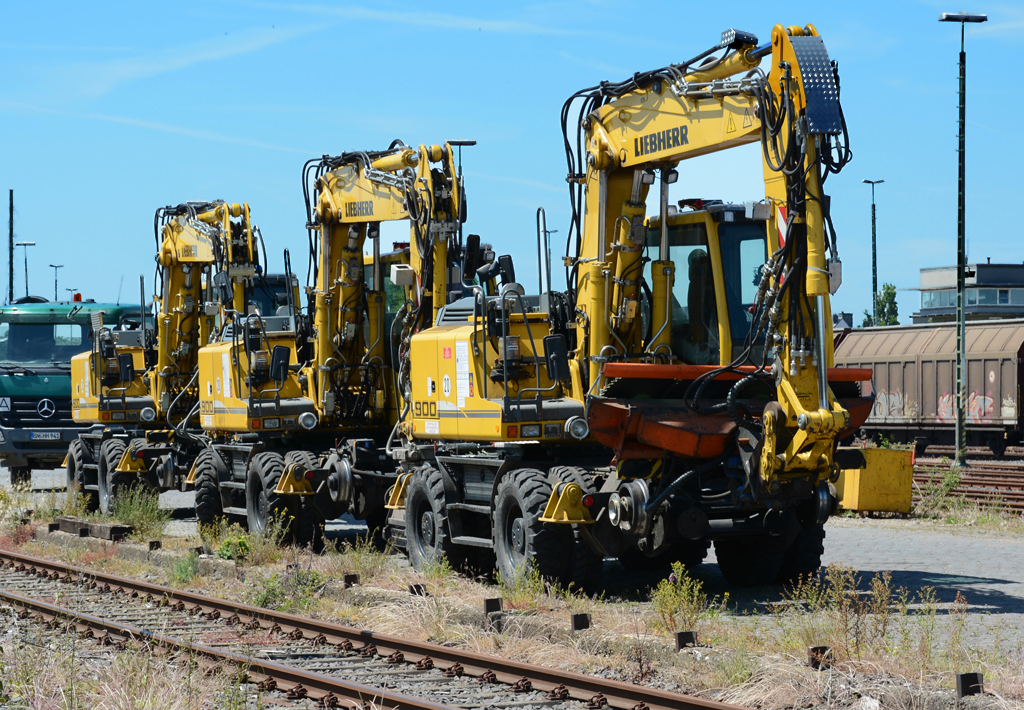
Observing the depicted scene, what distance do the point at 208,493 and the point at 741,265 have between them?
31.6ft

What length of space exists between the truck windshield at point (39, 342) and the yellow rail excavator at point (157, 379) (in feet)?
10.2

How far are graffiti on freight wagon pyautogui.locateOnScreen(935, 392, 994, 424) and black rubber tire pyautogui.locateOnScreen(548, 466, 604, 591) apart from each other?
21.2m

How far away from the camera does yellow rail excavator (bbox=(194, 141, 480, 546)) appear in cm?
1678

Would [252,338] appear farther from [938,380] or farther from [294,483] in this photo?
[938,380]

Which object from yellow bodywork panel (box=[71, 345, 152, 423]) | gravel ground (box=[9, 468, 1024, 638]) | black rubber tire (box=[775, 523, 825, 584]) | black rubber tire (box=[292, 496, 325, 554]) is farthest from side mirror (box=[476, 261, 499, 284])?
yellow bodywork panel (box=[71, 345, 152, 423])

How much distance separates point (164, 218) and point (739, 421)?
553 inches

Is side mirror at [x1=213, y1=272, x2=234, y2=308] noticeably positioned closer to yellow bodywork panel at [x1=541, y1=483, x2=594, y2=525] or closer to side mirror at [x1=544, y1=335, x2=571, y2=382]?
side mirror at [x1=544, y1=335, x2=571, y2=382]

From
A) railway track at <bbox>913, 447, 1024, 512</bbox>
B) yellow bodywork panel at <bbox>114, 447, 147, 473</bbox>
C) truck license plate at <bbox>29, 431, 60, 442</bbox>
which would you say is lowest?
railway track at <bbox>913, 447, 1024, 512</bbox>

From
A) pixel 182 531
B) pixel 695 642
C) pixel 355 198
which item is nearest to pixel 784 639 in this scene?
pixel 695 642

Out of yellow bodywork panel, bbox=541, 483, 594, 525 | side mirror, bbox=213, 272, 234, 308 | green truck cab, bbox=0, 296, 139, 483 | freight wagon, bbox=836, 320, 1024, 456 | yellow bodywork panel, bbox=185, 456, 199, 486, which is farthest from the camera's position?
freight wagon, bbox=836, 320, 1024, 456

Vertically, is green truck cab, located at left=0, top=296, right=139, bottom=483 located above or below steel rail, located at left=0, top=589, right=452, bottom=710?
above

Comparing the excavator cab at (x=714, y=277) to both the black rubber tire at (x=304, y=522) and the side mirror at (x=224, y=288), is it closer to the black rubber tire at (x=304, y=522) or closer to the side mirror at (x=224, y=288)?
the black rubber tire at (x=304, y=522)

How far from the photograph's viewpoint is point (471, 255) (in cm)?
1574

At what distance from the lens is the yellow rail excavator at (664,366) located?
36.6 feet
